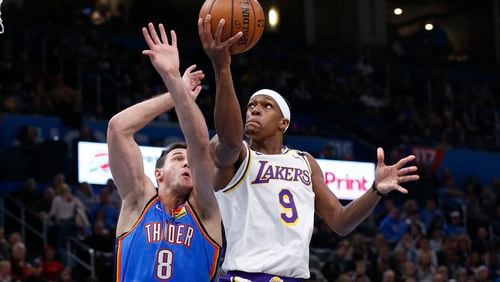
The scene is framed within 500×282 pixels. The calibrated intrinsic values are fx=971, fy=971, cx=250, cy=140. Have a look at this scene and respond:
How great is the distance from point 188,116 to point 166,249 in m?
0.80

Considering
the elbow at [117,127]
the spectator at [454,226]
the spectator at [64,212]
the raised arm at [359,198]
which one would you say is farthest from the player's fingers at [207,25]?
the spectator at [454,226]

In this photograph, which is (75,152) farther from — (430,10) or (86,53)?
(430,10)

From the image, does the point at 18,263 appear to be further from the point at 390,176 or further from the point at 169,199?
the point at 390,176

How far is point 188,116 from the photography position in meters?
5.58

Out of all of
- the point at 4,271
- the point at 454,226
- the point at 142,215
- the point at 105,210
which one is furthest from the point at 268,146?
the point at 454,226

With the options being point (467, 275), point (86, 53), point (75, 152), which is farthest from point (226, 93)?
point (86, 53)

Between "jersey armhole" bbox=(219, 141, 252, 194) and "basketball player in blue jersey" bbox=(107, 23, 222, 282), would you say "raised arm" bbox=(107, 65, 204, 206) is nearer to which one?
"basketball player in blue jersey" bbox=(107, 23, 222, 282)

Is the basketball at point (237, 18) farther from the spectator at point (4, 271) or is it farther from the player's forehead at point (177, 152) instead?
the spectator at point (4, 271)

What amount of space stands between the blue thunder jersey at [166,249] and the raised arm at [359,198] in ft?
3.15

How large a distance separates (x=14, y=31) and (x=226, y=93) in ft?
47.9

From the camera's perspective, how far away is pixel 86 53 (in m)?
19.6

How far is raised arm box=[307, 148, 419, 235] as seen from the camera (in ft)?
20.8

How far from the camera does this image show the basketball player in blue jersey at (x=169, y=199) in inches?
221

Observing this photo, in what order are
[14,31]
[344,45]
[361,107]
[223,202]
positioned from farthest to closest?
1. [344,45]
2. [361,107]
3. [14,31]
4. [223,202]
